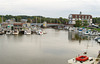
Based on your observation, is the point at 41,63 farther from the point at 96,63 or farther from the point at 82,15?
the point at 82,15

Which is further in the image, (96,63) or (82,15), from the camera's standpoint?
(82,15)

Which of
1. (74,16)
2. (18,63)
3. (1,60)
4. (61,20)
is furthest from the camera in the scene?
(61,20)

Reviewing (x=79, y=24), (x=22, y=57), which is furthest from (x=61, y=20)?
(x=22, y=57)

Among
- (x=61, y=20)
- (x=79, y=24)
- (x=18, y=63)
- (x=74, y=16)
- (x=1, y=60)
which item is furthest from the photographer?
(x=61, y=20)

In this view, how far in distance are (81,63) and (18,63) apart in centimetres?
603

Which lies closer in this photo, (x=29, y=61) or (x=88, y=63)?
(x=88, y=63)

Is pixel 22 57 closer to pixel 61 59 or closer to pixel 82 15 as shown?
pixel 61 59

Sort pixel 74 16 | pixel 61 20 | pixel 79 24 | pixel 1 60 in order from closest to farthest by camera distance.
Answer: pixel 1 60 < pixel 79 24 < pixel 74 16 < pixel 61 20

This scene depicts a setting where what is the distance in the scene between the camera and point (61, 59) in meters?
15.0

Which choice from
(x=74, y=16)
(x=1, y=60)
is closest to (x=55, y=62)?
(x=1, y=60)

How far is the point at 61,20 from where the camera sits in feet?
292

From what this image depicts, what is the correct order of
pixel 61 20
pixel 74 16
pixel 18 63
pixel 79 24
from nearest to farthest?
pixel 18 63 → pixel 79 24 → pixel 74 16 → pixel 61 20

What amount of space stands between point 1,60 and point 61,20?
7593cm

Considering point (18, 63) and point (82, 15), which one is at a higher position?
point (82, 15)
